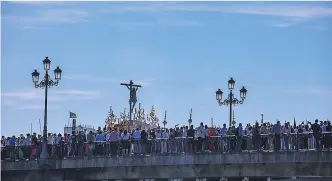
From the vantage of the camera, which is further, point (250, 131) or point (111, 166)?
point (111, 166)

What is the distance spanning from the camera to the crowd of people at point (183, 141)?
54.7 m

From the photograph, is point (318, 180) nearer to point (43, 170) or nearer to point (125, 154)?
point (125, 154)

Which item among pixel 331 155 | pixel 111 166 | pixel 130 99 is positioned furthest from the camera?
pixel 130 99

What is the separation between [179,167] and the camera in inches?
2354

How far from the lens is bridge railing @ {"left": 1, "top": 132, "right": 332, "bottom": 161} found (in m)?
54.5

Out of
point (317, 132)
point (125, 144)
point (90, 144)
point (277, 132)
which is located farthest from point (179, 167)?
point (317, 132)

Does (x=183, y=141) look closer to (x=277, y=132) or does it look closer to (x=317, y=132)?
(x=277, y=132)

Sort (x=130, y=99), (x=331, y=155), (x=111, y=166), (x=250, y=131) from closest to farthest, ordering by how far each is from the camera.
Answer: (x=331, y=155)
(x=250, y=131)
(x=111, y=166)
(x=130, y=99)

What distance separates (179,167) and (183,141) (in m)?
1.83

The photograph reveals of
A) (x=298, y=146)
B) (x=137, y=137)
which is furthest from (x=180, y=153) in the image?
(x=298, y=146)

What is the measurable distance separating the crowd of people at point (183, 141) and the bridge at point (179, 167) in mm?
399

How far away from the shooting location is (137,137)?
60750 mm

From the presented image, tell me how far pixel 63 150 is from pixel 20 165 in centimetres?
360

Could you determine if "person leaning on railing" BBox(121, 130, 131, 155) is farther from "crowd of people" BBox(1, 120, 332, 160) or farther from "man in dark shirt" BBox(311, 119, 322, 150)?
"man in dark shirt" BBox(311, 119, 322, 150)
